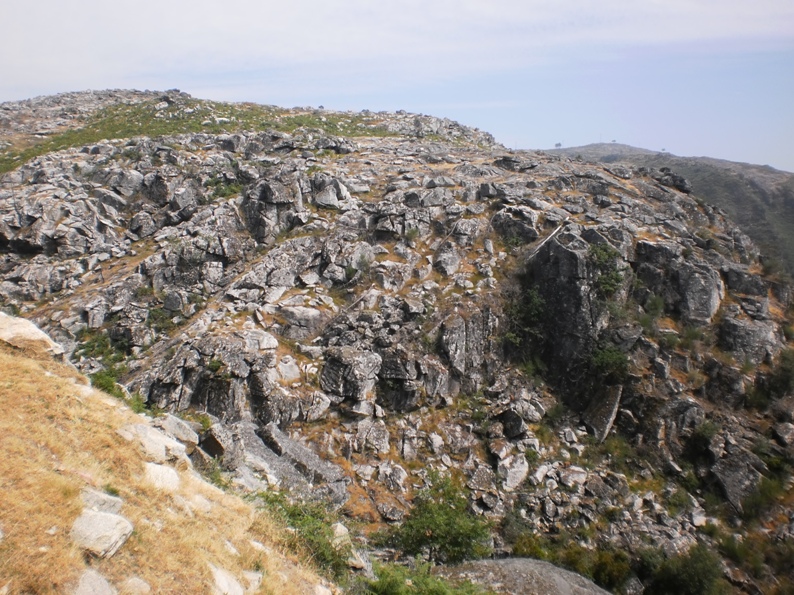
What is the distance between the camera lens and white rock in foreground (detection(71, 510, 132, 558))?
559 cm

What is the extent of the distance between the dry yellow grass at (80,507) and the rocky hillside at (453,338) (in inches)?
115

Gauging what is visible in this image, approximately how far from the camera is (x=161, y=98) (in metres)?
47.6

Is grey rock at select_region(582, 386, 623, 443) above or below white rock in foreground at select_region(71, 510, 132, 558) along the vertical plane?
below

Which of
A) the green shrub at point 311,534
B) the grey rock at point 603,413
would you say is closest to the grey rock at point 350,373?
the green shrub at point 311,534

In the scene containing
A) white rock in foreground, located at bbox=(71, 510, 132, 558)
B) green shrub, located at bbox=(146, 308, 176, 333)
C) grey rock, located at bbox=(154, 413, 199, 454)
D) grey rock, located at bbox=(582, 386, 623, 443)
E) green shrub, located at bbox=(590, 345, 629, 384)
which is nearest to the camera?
white rock in foreground, located at bbox=(71, 510, 132, 558)

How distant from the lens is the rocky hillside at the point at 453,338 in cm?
1614

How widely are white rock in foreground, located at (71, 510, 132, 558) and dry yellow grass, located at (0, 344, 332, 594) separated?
0.10 metres

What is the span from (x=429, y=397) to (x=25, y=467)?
15.5 m

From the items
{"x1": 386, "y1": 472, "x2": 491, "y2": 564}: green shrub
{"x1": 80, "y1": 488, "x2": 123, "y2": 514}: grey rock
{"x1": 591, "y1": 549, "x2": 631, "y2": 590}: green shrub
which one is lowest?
{"x1": 591, "y1": 549, "x2": 631, "y2": 590}: green shrub

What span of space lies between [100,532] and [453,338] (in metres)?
16.5

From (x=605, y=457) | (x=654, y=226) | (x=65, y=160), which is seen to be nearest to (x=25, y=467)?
(x=605, y=457)

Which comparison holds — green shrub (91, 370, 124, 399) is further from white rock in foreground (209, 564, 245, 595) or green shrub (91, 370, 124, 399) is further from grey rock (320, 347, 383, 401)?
grey rock (320, 347, 383, 401)

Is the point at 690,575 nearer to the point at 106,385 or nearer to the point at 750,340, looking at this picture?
the point at 750,340

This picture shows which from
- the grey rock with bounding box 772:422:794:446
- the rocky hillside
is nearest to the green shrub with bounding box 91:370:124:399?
the rocky hillside
